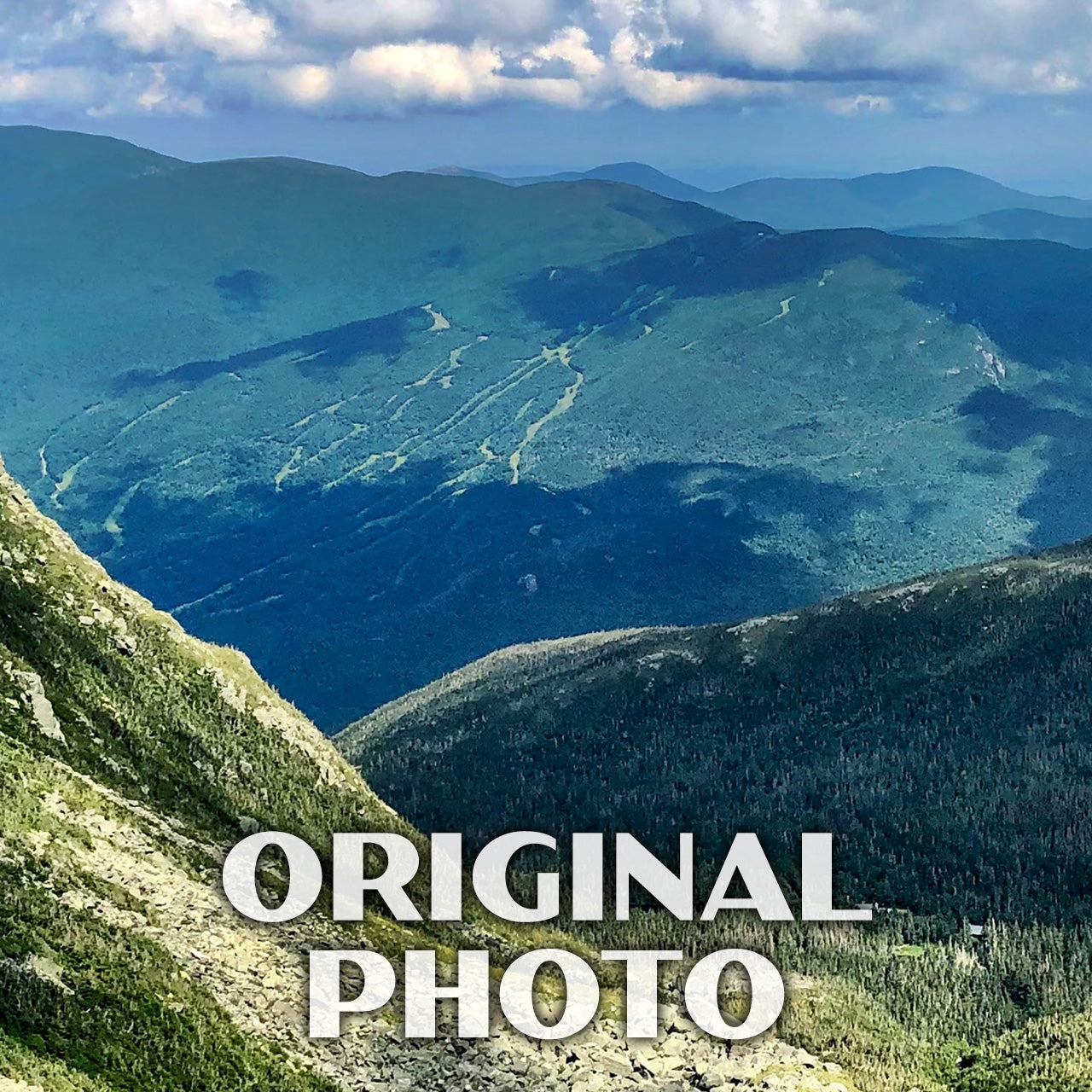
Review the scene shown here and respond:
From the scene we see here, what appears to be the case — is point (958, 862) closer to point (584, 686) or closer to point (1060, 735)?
point (1060, 735)

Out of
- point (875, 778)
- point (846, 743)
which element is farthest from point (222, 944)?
point (846, 743)

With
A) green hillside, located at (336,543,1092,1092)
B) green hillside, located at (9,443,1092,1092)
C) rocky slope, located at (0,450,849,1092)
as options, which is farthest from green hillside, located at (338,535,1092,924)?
rocky slope, located at (0,450,849,1092)

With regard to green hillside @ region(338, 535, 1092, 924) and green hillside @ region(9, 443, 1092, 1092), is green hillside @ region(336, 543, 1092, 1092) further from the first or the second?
green hillside @ region(9, 443, 1092, 1092)

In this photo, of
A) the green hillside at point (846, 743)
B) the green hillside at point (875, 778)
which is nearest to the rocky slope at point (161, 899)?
the green hillside at point (875, 778)

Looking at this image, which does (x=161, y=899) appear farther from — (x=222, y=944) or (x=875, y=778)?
(x=875, y=778)

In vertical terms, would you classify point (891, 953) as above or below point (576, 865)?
below

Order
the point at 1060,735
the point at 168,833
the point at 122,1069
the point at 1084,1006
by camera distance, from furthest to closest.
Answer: the point at 1060,735 → the point at 1084,1006 → the point at 168,833 → the point at 122,1069

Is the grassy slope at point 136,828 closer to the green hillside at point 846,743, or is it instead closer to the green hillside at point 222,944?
the green hillside at point 222,944

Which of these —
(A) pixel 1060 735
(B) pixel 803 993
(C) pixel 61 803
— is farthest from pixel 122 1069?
(A) pixel 1060 735

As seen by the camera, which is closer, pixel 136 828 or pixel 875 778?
pixel 136 828
